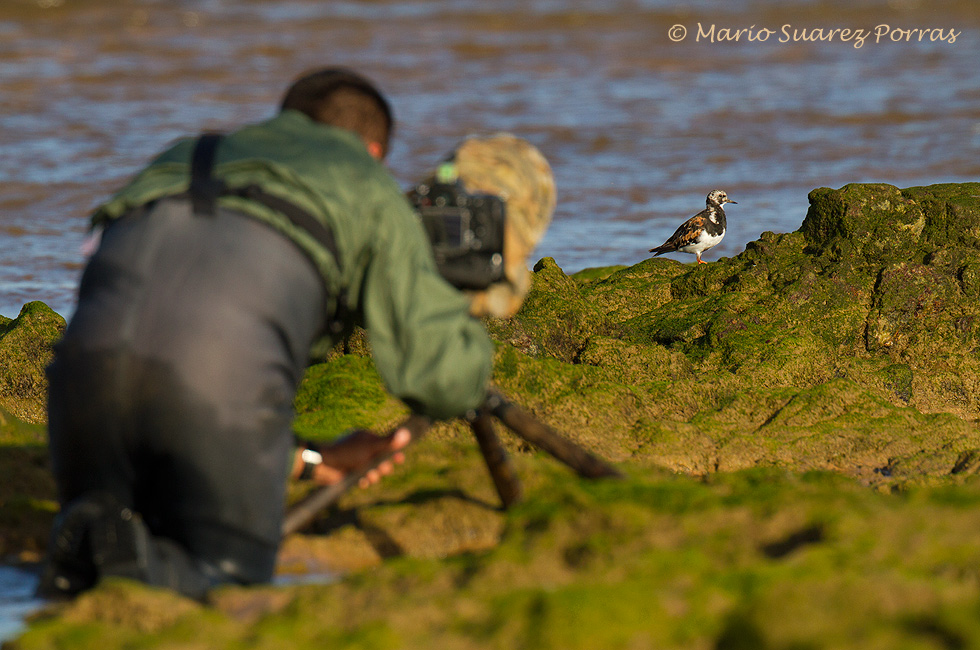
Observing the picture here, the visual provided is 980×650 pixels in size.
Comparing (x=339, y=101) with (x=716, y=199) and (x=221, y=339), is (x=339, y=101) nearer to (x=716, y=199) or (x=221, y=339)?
(x=221, y=339)

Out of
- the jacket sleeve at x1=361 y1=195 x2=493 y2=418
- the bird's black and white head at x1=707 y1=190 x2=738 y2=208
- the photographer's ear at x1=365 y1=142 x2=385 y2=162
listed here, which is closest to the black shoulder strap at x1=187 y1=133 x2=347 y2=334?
the jacket sleeve at x1=361 y1=195 x2=493 y2=418

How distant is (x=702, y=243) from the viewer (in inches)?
400

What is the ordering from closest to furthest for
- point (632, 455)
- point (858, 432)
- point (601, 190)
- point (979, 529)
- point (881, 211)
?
point (979, 529), point (632, 455), point (858, 432), point (881, 211), point (601, 190)

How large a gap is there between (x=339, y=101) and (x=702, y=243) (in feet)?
23.4

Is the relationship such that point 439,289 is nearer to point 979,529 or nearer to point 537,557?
point 537,557

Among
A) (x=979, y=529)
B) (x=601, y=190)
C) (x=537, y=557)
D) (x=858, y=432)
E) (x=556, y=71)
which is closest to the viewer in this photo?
(x=979, y=529)

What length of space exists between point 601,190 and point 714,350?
6.93 m

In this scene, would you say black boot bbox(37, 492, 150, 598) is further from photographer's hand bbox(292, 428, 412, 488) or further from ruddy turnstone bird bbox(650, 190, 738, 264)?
ruddy turnstone bird bbox(650, 190, 738, 264)

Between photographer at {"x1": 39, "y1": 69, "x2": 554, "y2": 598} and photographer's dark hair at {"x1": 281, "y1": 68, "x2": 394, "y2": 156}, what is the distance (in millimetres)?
83

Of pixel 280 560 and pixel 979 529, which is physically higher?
pixel 979 529

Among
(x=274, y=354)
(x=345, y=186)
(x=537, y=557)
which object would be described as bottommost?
(x=537, y=557)

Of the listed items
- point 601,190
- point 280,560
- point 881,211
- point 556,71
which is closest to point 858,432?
point 881,211

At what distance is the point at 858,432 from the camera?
20.2ft

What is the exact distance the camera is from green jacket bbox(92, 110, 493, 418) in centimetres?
317
